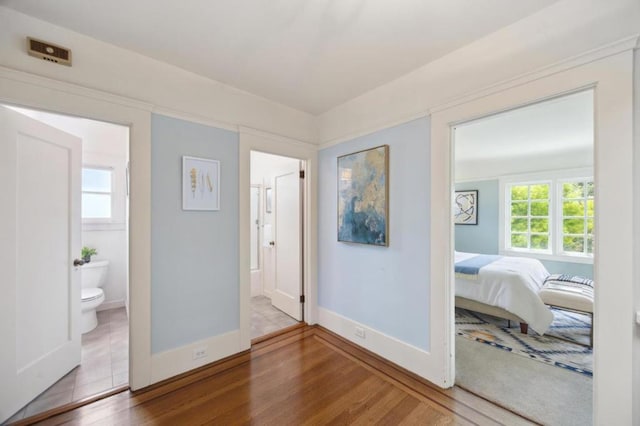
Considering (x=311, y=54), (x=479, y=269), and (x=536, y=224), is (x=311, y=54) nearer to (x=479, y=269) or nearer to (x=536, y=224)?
(x=479, y=269)

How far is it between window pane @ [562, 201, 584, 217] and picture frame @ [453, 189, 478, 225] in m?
1.39

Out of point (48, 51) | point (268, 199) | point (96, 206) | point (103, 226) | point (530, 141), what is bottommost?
point (103, 226)

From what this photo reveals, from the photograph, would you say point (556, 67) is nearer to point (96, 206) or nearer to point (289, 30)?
point (289, 30)

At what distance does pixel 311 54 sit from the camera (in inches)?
76.7

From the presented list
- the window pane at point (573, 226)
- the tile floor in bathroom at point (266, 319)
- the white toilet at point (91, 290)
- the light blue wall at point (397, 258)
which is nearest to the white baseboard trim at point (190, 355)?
the tile floor in bathroom at point (266, 319)

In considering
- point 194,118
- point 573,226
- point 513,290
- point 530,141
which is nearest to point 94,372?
point 194,118

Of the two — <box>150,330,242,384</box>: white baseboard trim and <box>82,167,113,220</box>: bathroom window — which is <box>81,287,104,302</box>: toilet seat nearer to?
<box>82,167,113,220</box>: bathroom window

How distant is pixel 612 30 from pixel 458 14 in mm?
745

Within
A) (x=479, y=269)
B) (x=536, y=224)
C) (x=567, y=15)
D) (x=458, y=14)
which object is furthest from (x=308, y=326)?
(x=536, y=224)

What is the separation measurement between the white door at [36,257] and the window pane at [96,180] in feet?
5.37

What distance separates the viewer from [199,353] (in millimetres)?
2254

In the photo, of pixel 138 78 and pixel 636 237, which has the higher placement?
pixel 138 78

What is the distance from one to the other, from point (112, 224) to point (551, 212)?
7.15m

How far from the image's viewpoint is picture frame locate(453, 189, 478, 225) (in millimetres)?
5613
